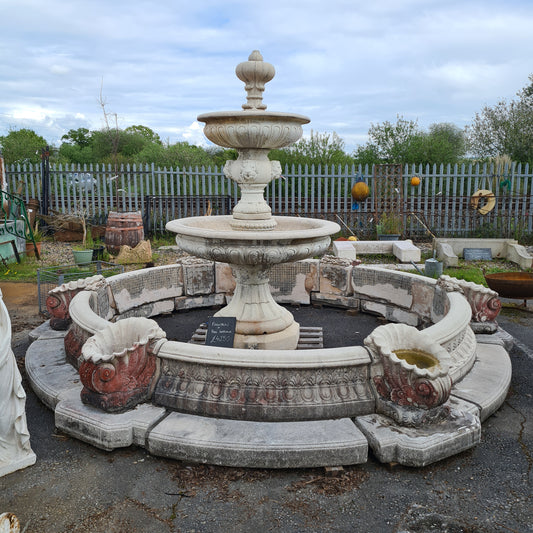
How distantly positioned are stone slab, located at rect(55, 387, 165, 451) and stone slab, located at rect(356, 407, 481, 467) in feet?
5.52

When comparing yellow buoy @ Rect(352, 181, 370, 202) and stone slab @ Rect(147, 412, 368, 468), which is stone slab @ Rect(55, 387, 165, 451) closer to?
stone slab @ Rect(147, 412, 368, 468)

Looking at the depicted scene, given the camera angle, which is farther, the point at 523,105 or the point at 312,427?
the point at 523,105

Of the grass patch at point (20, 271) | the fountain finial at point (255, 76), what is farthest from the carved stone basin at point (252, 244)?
the grass patch at point (20, 271)

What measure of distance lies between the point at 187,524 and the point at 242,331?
2906 mm

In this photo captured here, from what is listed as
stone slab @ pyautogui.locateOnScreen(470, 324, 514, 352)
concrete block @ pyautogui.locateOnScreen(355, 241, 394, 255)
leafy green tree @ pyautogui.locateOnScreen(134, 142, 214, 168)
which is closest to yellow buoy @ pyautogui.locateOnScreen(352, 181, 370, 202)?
concrete block @ pyautogui.locateOnScreen(355, 241, 394, 255)

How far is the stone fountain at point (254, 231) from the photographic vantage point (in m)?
5.14

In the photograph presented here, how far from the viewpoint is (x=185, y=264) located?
7.81 meters

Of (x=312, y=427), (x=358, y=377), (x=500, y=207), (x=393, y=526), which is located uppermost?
(x=500, y=207)

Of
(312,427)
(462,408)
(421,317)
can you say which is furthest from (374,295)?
(312,427)

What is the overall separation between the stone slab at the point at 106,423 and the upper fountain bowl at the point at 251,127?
2.74 m

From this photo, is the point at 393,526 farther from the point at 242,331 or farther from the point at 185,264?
the point at 185,264

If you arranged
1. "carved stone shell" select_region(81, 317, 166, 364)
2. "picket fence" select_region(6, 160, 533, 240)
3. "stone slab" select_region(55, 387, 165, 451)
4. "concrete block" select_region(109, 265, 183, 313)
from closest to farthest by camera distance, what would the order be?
"stone slab" select_region(55, 387, 165, 451)
"carved stone shell" select_region(81, 317, 166, 364)
"concrete block" select_region(109, 265, 183, 313)
"picket fence" select_region(6, 160, 533, 240)

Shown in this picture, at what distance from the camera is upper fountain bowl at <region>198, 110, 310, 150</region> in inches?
201

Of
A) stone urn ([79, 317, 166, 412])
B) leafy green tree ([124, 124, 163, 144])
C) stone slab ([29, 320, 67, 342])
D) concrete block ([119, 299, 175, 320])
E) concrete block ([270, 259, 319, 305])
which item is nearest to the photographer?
stone urn ([79, 317, 166, 412])
